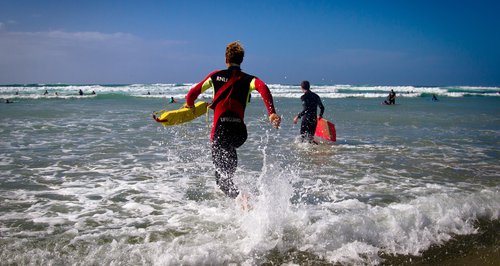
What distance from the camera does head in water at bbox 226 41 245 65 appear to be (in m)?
4.72

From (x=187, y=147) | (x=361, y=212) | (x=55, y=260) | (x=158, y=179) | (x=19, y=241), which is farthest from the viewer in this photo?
(x=187, y=147)

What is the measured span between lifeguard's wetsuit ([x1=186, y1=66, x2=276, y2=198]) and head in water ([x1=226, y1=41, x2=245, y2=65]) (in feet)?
0.25

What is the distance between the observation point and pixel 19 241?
3961mm

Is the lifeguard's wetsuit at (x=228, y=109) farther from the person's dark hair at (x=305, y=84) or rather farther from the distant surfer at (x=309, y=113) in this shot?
the distant surfer at (x=309, y=113)

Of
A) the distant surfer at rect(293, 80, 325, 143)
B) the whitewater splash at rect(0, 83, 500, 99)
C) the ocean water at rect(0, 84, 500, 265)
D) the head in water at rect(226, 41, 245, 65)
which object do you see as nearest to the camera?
the ocean water at rect(0, 84, 500, 265)

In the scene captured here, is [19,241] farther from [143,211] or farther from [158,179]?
[158,179]

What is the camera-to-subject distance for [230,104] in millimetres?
4652

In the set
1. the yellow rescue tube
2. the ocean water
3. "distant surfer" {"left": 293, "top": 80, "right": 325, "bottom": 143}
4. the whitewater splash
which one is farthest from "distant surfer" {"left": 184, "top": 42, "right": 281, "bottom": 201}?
the whitewater splash

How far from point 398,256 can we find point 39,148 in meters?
8.75

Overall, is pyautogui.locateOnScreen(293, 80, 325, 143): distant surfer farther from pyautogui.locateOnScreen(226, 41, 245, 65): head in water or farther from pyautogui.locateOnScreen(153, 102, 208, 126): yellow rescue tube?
pyautogui.locateOnScreen(226, 41, 245, 65): head in water

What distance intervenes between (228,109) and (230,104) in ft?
0.21

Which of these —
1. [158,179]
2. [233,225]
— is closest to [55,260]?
[233,225]

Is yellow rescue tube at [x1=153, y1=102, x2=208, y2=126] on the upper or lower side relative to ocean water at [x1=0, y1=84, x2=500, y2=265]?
upper

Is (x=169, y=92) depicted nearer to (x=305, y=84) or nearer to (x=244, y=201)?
(x=305, y=84)
